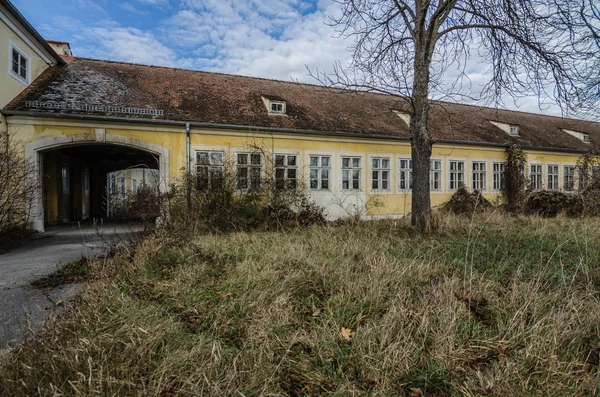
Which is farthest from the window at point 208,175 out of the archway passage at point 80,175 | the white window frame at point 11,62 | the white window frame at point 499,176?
the white window frame at point 499,176

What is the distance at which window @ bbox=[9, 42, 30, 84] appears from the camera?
11.4 m

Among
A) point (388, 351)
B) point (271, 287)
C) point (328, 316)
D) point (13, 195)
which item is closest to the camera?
point (388, 351)

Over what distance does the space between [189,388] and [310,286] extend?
1.91m

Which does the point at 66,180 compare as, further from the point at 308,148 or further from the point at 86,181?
the point at 308,148

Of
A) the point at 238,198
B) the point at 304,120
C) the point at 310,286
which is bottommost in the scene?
the point at 310,286

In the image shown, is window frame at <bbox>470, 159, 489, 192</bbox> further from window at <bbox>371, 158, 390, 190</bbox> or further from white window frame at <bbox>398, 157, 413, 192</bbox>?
window at <bbox>371, 158, 390, 190</bbox>

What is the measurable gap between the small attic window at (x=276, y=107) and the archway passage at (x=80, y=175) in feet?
17.6

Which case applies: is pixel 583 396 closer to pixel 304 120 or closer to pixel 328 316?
pixel 328 316

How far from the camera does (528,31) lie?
8164 millimetres

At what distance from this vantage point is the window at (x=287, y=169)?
13580 millimetres

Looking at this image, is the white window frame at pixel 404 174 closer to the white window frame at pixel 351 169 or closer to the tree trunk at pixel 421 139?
the white window frame at pixel 351 169

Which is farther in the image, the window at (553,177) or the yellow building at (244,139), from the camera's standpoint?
the window at (553,177)

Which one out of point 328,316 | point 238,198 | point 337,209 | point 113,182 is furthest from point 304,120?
point 113,182

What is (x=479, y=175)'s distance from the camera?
18.8 m
